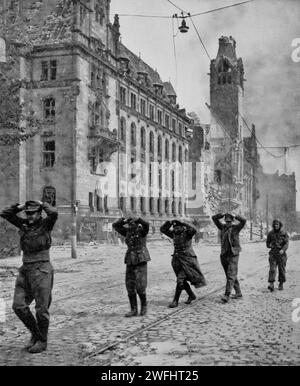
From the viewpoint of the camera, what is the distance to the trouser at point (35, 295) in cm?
717

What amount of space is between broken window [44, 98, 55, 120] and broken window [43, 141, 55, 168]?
182 cm

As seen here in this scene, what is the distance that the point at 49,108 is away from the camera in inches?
1642

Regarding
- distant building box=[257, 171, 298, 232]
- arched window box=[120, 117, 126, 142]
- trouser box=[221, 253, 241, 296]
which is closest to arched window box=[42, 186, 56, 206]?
arched window box=[120, 117, 126, 142]

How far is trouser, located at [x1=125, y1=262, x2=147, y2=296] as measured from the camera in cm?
1000

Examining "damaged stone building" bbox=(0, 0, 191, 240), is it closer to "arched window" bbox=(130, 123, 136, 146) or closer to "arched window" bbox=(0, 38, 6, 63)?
"arched window" bbox=(130, 123, 136, 146)

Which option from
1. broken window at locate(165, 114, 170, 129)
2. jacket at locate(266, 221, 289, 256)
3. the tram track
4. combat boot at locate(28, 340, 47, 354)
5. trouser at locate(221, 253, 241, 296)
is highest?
broken window at locate(165, 114, 170, 129)

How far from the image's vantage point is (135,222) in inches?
404

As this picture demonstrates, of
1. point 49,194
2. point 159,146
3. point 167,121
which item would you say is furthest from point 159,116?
point 49,194

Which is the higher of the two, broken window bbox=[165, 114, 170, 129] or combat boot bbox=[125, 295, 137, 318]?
broken window bbox=[165, 114, 170, 129]

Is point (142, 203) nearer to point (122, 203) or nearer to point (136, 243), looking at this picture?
point (122, 203)

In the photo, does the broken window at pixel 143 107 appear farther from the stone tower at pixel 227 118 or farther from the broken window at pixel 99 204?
the stone tower at pixel 227 118

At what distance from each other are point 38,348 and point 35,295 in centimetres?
63
